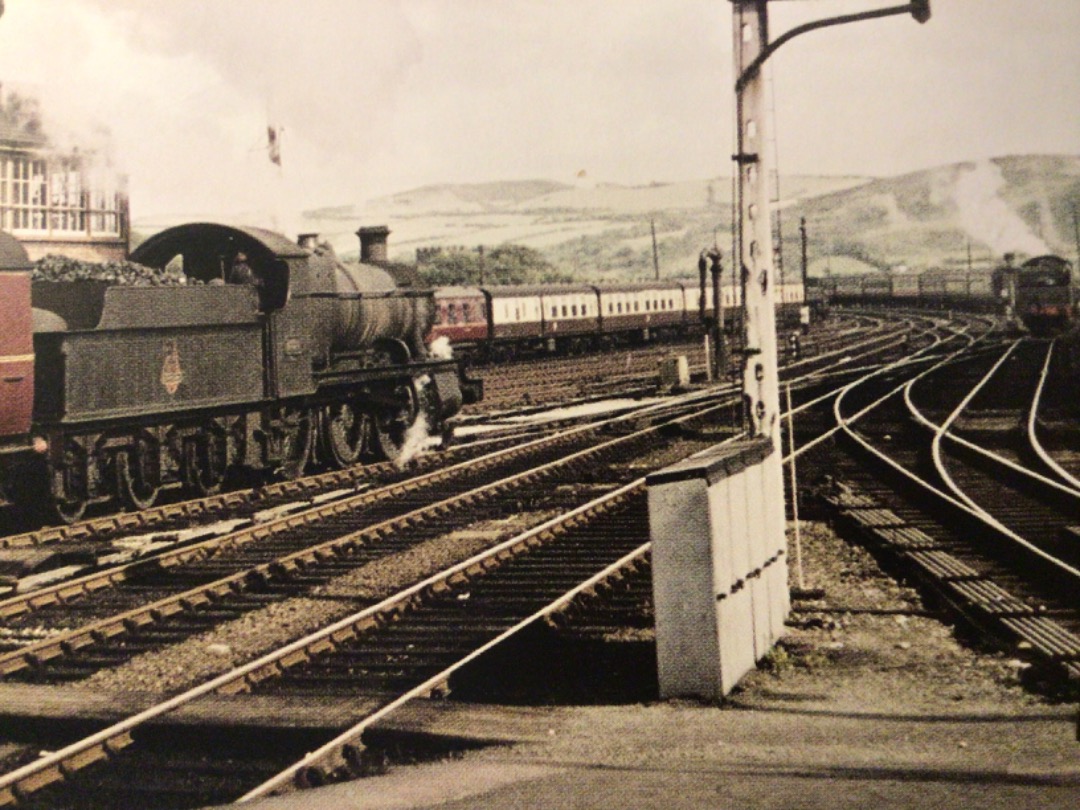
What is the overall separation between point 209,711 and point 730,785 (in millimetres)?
2851

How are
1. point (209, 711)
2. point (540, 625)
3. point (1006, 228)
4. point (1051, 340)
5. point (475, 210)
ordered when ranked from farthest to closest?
1. point (475, 210)
2. point (1006, 228)
3. point (1051, 340)
4. point (540, 625)
5. point (209, 711)

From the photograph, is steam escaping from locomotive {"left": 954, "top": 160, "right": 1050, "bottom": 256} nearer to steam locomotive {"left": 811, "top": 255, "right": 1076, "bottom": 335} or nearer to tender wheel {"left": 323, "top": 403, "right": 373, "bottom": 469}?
steam locomotive {"left": 811, "top": 255, "right": 1076, "bottom": 335}

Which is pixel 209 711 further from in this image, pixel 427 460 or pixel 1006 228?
pixel 1006 228

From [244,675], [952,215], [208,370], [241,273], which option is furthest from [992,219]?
[244,675]

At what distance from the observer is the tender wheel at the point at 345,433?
16891 mm

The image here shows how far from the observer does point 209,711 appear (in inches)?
254

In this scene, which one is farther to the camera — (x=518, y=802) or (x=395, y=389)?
(x=395, y=389)

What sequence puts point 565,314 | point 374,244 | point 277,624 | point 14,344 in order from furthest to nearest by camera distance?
point 565,314 → point 374,244 → point 14,344 → point 277,624

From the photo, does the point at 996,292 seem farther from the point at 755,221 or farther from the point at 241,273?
the point at 755,221

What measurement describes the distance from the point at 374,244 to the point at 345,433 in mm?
3296

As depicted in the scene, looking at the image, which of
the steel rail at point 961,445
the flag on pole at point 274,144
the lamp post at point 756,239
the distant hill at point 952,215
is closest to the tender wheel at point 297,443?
the flag on pole at point 274,144

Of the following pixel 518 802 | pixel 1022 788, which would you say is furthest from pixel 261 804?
pixel 1022 788

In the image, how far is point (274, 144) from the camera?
18.4 m

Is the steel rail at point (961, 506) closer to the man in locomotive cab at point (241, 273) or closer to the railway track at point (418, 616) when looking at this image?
the railway track at point (418, 616)
